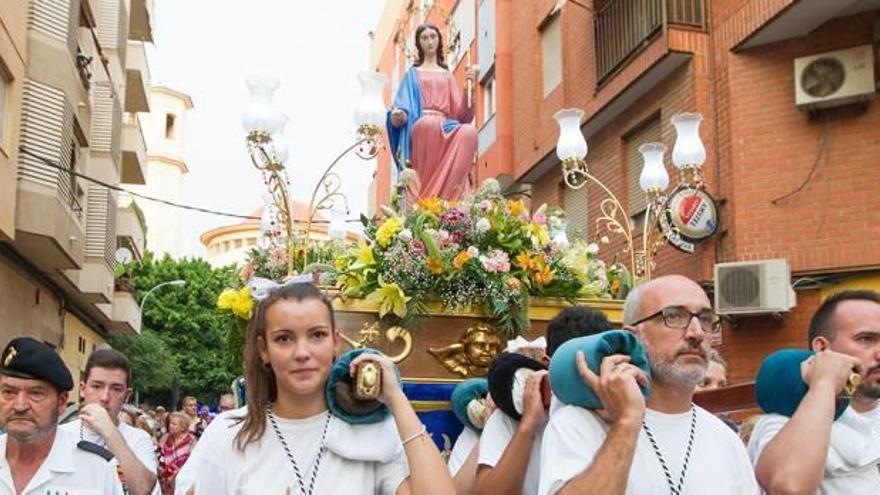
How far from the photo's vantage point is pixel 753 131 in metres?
12.3

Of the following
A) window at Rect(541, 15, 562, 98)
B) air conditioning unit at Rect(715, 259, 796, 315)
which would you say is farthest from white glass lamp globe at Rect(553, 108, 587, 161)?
window at Rect(541, 15, 562, 98)

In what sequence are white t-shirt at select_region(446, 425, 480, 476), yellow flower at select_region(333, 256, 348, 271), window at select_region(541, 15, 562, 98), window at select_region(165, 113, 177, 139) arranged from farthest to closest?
1. window at select_region(165, 113, 177, 139)
2. window at select_region(541, 15, 562, 98)
3. yellow flower at select_region(333, 256, 348, 271)
4. white t-shirt at select_region(446, 425, 480, 476)

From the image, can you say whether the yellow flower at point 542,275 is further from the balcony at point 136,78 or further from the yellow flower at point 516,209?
the balcony at point 136,78

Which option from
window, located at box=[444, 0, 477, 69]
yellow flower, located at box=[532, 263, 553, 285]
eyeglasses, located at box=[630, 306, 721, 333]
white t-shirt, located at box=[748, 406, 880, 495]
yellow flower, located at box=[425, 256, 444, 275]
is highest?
window, located at box=[444, 0, 477, 69]

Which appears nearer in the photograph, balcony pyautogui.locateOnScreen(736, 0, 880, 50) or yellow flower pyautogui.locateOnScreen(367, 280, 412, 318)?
yellow flower pyautogui.locateOnScreen(367, 280, 412, 318)

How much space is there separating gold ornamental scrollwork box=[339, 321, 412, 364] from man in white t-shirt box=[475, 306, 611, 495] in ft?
5.77

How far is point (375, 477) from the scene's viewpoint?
305 cm

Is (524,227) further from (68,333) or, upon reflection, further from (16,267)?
(68,333)

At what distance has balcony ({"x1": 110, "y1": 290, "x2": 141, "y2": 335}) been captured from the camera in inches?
1129

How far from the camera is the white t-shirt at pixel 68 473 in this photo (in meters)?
3.75

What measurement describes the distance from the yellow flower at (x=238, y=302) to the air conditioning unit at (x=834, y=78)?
27.2 ft

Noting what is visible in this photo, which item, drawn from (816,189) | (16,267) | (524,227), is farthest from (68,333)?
(524,227)

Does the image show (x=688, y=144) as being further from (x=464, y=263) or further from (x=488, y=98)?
(x=488, y=98)

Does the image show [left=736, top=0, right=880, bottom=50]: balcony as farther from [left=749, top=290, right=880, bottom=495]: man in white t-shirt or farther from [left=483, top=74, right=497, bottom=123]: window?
[left=483, top=74, right=497, bottom=123]: window
